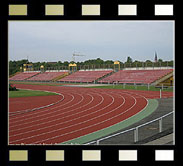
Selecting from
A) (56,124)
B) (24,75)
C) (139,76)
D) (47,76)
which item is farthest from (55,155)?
(24,75)

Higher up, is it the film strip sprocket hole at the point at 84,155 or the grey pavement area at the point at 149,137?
the film strip sprocket hole at the point at 84,155

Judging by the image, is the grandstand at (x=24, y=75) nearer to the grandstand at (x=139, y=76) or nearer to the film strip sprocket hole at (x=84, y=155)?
the grandstand at (x=139, y=76)

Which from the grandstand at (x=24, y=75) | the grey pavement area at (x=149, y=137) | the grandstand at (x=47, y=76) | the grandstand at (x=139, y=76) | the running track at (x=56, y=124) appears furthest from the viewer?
the grandstand at (x=47, y=76)

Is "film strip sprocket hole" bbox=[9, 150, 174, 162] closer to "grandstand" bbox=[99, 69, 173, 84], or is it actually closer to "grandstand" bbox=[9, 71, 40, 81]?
"grandstand" bbox=[99, 69, 173, 84]

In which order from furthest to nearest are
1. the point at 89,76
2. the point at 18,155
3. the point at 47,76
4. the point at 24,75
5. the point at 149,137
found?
the point at 24,75 → the point at 47,76 → the point at 89,76 → the point at 149,137 → the point at 18,155

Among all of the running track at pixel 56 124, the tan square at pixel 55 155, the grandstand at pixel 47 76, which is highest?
the grandstand at pixel 47 76

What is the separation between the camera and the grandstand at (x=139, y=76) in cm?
3212

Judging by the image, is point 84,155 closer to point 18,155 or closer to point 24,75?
point 18,155

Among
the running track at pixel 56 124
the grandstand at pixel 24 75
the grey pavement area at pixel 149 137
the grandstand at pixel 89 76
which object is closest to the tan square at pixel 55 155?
the grey pavement area at pixel 149 137

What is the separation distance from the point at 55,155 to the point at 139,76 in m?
33.7

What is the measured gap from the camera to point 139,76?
115 ft

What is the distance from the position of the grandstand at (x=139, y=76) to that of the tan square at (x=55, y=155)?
29755 mm

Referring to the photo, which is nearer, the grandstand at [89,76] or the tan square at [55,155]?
the tan square at [55,155]

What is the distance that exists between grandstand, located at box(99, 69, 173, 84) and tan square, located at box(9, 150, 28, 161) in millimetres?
29901
